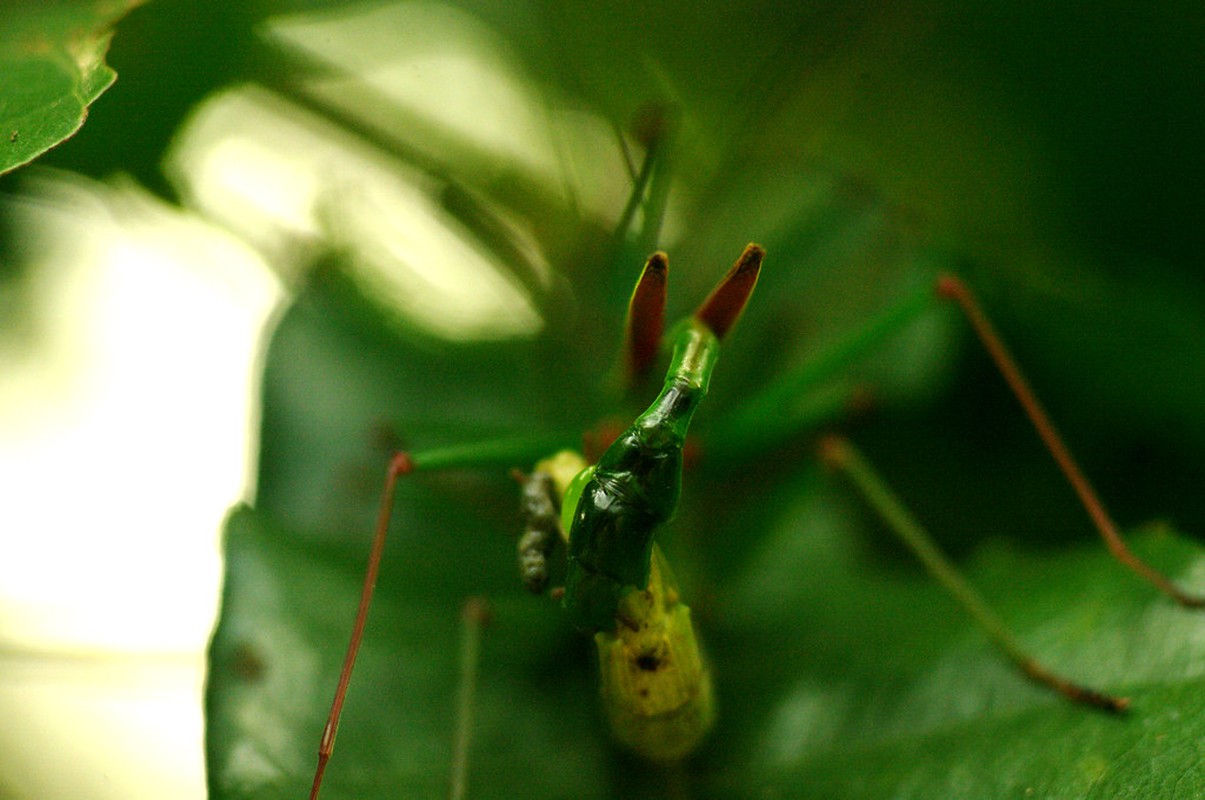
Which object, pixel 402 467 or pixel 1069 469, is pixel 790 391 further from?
pixel 402 467

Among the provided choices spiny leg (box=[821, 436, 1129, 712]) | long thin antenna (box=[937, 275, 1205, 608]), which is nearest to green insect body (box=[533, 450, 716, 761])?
spiny leg (box=[821, 436, 1129, 712])

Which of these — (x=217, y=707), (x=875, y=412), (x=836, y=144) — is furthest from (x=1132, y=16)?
(x=217, y=707)

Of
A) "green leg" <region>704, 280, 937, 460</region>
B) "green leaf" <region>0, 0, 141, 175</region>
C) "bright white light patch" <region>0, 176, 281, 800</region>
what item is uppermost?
"green leaf" <region>0, 0, 141, 175</region>

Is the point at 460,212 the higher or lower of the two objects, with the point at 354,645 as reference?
higher

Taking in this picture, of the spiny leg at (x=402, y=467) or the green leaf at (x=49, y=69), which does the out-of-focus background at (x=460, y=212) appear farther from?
the spiny leg at (x=402, y=467)

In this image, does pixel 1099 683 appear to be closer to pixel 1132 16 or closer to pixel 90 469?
pixel 1132 16

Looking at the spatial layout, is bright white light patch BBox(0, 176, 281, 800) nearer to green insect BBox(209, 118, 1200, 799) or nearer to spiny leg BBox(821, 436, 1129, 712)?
green insect BBox(209, 118, 1200, 799)

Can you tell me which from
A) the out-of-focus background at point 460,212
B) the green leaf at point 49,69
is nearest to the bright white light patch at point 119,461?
the out-of-focus background at point 460,212

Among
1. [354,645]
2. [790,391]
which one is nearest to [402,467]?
[354,645]
